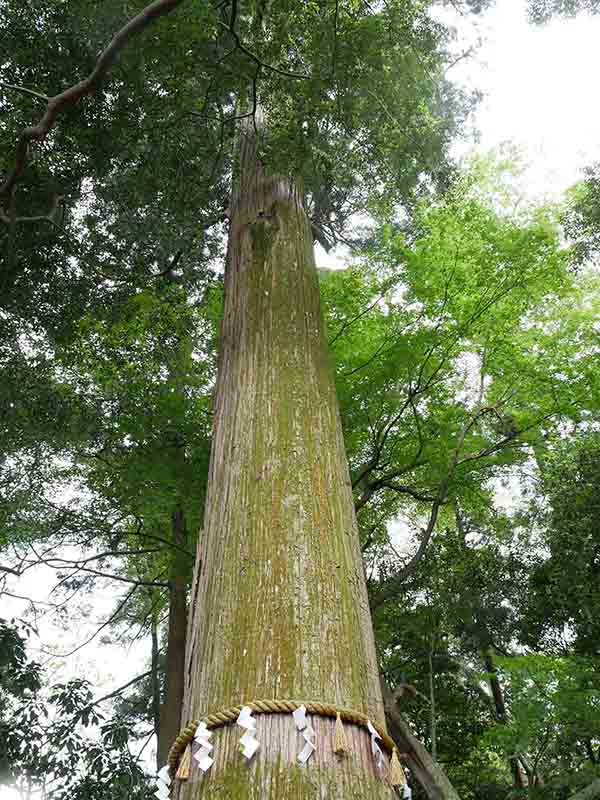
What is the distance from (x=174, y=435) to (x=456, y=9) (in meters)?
5.78

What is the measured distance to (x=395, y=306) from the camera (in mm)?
6555

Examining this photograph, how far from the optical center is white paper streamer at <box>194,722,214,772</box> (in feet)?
4.75

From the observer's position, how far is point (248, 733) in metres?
1.46

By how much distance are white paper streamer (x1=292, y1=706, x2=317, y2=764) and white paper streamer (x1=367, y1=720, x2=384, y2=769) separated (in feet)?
0.63

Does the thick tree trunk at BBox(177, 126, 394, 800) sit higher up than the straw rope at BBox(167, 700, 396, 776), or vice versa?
the thick tree trunk at BBox(177, 126, 394, 800)

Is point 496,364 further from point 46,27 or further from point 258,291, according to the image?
point 46,27

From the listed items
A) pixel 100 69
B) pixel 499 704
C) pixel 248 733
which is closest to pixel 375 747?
pixel 248 733

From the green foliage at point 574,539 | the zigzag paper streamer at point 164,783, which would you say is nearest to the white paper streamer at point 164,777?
the zigzag paper streamer at point 164,783

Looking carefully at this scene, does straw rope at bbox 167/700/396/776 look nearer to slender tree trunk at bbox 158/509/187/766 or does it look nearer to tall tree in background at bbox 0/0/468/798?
tall tree in background at bbox 0/0/468/798

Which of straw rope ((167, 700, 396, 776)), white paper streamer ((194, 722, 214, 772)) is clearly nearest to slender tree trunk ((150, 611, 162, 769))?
straw rope ((167, 700, 396, 776))

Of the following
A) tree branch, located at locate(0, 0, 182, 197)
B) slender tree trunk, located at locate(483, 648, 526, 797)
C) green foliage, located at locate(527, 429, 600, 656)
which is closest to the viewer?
tree branch, located at locate(0, 0, 182, 197)

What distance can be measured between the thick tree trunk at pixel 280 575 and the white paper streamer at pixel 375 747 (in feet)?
0.04

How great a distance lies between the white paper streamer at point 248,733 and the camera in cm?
141

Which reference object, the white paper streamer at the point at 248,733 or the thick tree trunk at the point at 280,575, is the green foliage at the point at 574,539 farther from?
the white paper streamer at the point at 248,733
